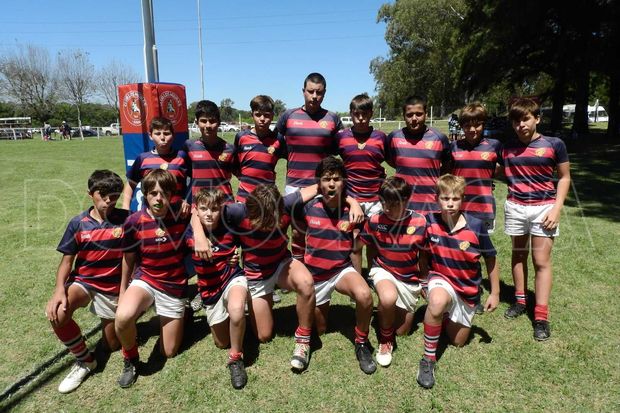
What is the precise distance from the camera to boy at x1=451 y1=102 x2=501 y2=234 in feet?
12.9

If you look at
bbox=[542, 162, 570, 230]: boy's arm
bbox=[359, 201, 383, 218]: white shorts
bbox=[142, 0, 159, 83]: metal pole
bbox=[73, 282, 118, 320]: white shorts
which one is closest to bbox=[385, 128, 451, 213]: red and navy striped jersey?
bbox=[359, 201, 383, 218]: white shorts

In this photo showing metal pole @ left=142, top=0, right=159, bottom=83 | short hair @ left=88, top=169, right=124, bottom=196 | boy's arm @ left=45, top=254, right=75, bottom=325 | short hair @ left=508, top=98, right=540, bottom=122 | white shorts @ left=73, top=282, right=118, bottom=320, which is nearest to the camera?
boy's arm @ left=45, top=254, right=75, bottom=325

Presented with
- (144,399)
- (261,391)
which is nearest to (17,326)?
(144,399)

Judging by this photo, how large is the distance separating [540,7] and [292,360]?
69.3 ft

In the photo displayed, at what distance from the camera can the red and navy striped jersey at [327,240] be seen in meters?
3.54

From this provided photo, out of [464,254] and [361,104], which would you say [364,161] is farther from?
[464,254]

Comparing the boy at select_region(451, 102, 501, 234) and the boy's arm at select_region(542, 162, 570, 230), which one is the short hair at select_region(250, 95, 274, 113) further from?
the boy's arm at select_region(542, 162, 570, 230)

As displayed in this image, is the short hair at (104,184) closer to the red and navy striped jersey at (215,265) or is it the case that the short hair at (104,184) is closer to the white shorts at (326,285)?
the red and navy striped jersey at (215,265)

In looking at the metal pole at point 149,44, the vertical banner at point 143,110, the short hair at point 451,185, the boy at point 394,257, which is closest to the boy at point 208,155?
the vertical banner at point 143,110

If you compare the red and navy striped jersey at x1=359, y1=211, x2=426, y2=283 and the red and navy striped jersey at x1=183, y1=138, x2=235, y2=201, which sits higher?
the red and navy striped jersey at x1=183, y1=138, x2=235, y2=201

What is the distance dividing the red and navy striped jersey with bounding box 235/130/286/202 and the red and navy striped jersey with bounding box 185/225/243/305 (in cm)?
90

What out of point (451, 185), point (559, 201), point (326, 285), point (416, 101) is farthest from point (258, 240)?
point (559, 201)

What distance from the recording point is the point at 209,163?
4207 mm

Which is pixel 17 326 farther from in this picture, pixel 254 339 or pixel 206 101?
pixel 206 101
